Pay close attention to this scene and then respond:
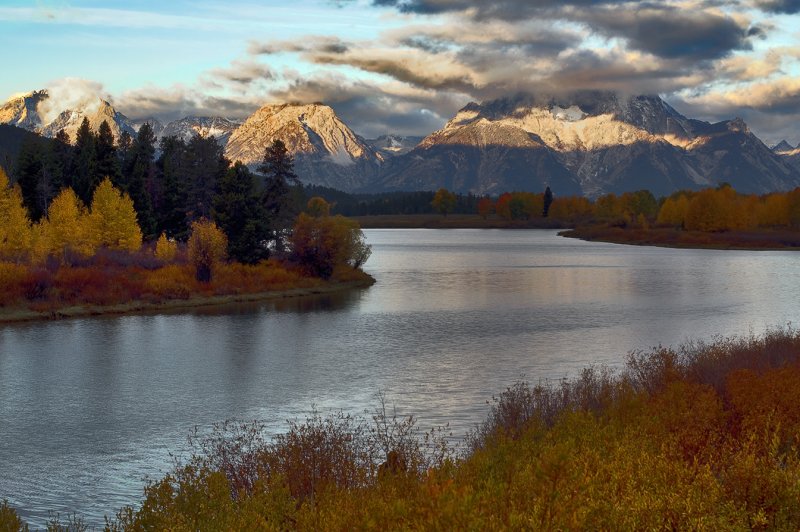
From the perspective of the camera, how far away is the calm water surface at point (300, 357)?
30.9 metres

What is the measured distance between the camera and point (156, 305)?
77.6m

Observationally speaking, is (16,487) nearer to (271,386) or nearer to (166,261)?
(271,386)

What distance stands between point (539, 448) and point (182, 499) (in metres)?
8.04

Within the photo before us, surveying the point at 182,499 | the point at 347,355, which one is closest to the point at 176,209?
the point at 347,355

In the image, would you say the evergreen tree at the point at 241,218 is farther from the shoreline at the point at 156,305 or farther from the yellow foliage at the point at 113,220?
the yellow foliage at the point at 113,220

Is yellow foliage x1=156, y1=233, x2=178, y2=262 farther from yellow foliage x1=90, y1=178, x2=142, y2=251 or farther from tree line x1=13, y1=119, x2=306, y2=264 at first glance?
tree line x1=13, y1=119, x2=306, y2=264

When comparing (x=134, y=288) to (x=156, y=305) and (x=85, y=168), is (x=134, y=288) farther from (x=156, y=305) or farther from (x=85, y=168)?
(x=85, y=168)

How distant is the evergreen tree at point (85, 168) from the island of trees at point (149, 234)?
203mm

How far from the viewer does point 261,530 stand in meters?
13.5

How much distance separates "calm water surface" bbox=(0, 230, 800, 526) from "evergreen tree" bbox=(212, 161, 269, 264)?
1337 cm

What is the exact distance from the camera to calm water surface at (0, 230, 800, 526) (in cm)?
3088

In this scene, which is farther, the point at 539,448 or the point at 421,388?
the point at 421,388

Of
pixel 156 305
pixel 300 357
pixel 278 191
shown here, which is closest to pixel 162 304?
pixel 156 305

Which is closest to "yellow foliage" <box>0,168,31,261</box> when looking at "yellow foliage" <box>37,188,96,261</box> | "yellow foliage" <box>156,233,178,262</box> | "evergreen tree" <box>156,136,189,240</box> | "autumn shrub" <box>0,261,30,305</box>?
"yellow foliage" <box>37,188,96,261</box>
